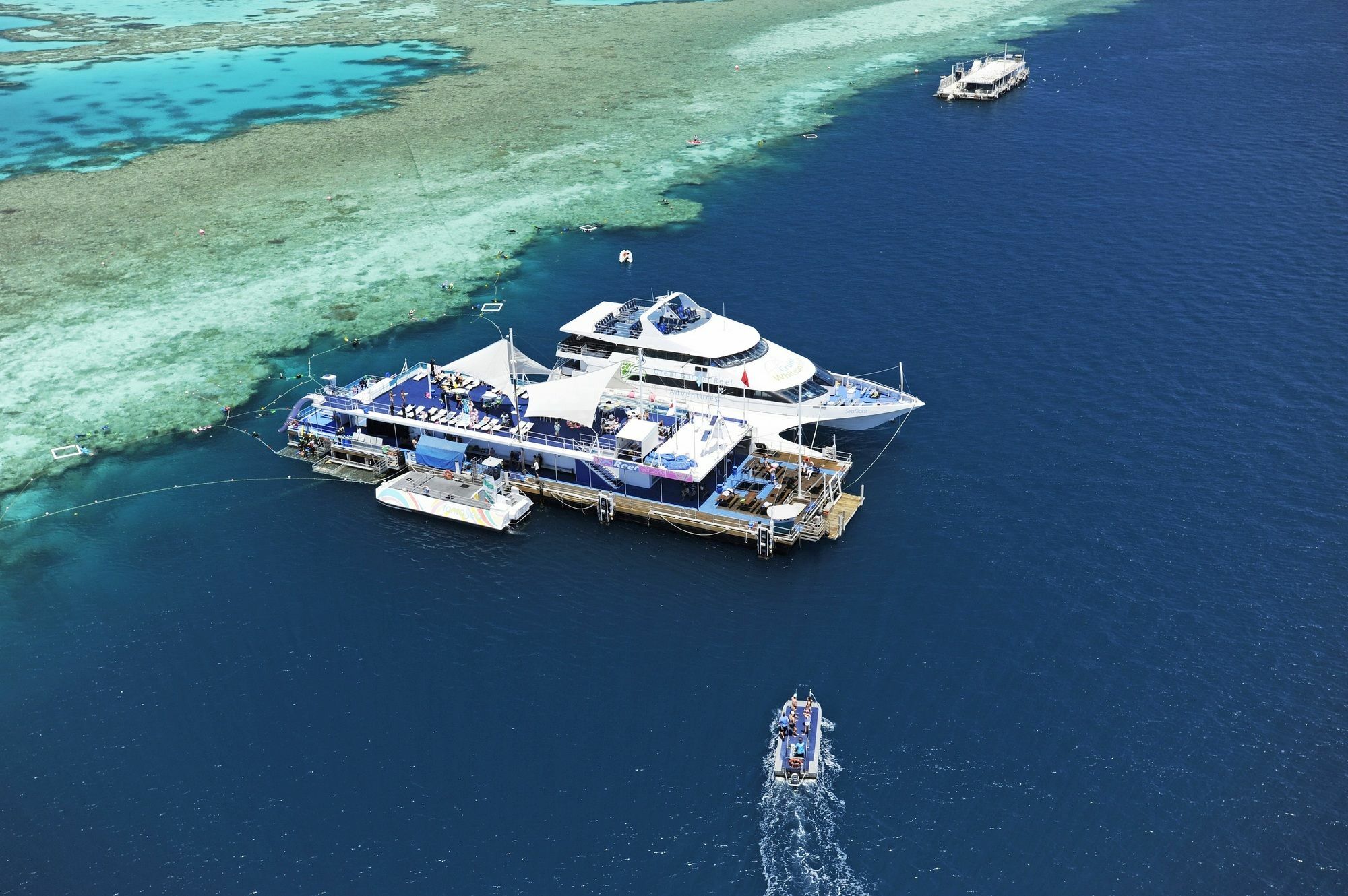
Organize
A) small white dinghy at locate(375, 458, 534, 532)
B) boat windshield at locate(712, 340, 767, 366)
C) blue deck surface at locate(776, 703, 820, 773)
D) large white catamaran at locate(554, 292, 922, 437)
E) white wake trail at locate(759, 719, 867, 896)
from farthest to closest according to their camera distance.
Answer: boat windshield at locate(712, 340, 767, 366), large white catamaran at locate(554, 292, 922, 437), small white dinghy at locate(375, 458, 534, 532), blue deck surface at locate(776, 703, 820, 773), white wake trail at locate(759, 719, 867, 896)

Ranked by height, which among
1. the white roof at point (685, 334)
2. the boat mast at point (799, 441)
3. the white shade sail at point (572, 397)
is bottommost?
the boat mast at point (799, 441)

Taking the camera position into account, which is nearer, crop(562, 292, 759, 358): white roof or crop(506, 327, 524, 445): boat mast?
crop(506, 327, 524, 445): boat mast

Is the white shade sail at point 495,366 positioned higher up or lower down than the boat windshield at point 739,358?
lower down

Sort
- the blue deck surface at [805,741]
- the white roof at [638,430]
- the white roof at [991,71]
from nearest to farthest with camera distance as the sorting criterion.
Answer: the blue deck surface at [805,741]
the white roof at [638,430]
the white roof at [991,71]

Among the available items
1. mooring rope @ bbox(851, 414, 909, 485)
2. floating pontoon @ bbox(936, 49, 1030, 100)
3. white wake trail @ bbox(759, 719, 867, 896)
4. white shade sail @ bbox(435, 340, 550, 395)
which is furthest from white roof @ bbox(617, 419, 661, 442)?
floating pontoon @ bbox(936, 49, 1030, 100)

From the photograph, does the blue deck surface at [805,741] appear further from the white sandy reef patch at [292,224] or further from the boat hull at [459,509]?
the white sandy reef patch at [292,224]

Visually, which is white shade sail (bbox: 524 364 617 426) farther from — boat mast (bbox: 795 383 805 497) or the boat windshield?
boat mast (bbox: 795 383 805 497)

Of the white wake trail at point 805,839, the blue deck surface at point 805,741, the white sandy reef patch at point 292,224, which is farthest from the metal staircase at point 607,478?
the white sandy reef patch at point 292,224

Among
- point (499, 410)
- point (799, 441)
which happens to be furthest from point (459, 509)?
point (799, 441)
